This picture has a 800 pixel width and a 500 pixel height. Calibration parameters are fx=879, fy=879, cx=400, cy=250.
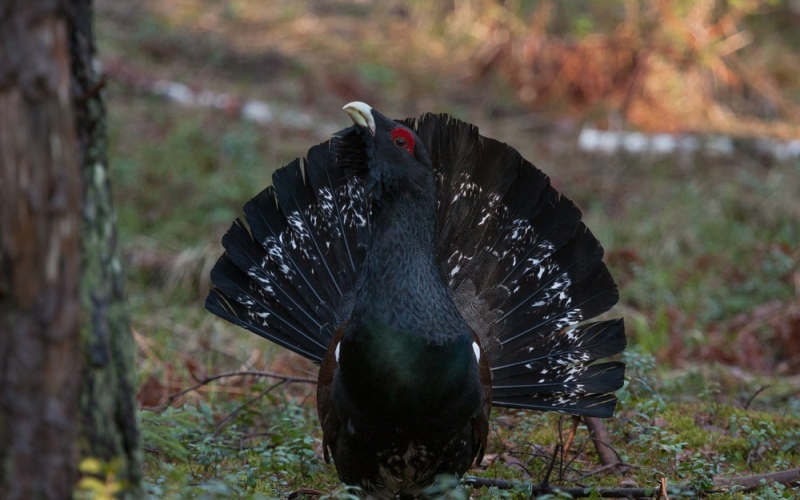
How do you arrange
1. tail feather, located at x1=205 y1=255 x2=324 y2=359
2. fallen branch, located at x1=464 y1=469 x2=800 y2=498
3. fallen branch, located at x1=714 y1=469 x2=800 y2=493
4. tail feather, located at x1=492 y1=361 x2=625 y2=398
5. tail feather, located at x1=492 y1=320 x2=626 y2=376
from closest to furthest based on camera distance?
fallen branch, located at x1=464 y1=469 x2=800 y2=498 < fallen branch, located at x1=714 y1=469 x2=800 y2=493 < tail feather, located at x1=492 y1=361 x2=625 y2=398 < tail feather, located at x1=492 y1=320 x2=626 y2=376 < tail feather, located at x1=205 y1=255 x2=324 y2=359

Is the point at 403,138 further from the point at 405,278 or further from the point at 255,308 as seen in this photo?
the point at 255,308

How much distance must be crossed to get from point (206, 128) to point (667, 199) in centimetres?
496

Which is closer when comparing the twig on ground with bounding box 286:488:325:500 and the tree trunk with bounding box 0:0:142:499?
the tree trunk with bounding box 0:0:142:499

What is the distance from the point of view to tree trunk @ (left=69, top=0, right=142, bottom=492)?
6.52 ft

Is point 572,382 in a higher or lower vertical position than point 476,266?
lower

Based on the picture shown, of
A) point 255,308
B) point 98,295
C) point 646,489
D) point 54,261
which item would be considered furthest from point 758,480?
point 54,261

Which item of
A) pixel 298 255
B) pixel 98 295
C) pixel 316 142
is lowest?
pixel 98 295

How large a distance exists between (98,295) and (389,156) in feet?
5.54

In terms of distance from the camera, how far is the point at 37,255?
1897mm

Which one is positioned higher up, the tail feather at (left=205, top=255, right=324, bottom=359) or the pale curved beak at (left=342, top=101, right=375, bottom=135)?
the pale curved beak at (left=342, top=101, right=375, bottom=135)

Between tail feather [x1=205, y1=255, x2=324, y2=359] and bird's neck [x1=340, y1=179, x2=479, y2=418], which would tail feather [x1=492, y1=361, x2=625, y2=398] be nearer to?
bird's neck [x1=340, y1=179, x2=479, y2=418]

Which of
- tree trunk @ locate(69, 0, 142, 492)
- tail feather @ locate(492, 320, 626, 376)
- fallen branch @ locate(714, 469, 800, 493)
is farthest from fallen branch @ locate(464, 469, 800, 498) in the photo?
tree trunk @ locate(69, 0, 142, 492)

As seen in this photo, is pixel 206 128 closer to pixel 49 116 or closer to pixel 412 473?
pixel 412 473

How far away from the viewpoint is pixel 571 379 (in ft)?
13.0
